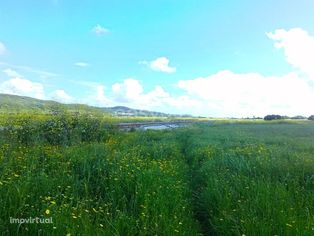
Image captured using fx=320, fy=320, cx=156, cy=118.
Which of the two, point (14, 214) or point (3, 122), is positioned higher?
point (3, 122)

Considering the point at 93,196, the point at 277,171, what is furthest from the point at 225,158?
the point at 93,196

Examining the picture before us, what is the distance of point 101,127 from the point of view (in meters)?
20.6

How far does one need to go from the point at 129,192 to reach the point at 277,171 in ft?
16.3

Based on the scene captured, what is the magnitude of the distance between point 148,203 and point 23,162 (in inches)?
162

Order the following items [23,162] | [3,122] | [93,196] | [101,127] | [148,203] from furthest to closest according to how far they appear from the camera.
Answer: [101,127]
[3,122]
[23,162]
[93,196]
[148,203]

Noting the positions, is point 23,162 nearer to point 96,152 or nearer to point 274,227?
point 96,152

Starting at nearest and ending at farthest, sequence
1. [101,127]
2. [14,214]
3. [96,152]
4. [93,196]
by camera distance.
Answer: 1. [14,214]
2. [93,196]
3. [96,152]
4. [101,127]

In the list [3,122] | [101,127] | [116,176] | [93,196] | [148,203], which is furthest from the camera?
[101,127]

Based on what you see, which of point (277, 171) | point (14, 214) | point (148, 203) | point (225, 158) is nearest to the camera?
point (14, 214)

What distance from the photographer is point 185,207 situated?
22.5 feet

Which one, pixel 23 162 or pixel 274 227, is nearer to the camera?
pixel 274 227

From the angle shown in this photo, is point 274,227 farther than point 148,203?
No

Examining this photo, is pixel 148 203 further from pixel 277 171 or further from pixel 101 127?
pixel 101 127

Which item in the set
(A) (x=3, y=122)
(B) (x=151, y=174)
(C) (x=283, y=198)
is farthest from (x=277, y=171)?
(A) (x=3, y=122)
